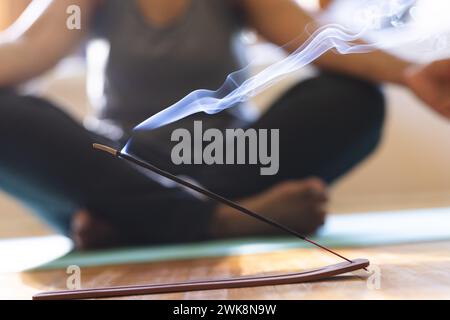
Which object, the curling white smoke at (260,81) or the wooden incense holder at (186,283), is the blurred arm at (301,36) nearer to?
the curling white smoke at (260,81)

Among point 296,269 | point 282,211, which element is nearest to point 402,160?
point 282,211

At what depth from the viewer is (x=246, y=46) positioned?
108 centimetres

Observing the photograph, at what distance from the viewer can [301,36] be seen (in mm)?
812

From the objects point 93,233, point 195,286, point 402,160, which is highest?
point 402,160

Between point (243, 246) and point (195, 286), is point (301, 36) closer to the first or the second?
point (243, 246)

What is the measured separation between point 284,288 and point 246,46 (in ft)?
2.33

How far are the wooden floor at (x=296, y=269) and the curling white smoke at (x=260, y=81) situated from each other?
0.13 metres

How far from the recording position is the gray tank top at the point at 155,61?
37.4 inches

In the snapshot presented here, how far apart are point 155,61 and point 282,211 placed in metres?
0.29

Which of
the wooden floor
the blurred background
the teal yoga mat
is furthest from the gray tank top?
the blurred background

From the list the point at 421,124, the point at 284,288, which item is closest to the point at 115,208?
the point at 284,288
